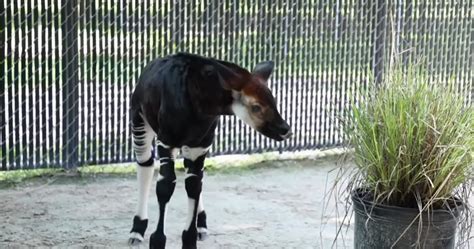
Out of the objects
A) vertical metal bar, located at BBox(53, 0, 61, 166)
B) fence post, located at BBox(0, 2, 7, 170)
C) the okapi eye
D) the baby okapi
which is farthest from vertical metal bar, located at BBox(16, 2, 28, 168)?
the okapi eye

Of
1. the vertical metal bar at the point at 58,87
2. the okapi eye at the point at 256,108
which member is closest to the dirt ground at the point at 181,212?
the vertical metal bar at the point at 58,87

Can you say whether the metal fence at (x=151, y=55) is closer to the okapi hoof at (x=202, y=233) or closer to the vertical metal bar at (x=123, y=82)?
the vertical metal bar at (x=123, y=82)

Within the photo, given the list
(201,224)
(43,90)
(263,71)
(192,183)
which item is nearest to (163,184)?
(192,183)

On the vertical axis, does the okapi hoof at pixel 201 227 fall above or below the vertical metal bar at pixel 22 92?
below

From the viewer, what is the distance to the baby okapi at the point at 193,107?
146 inches

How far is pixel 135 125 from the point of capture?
4.34 meters

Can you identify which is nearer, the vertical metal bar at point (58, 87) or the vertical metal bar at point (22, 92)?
the vertical metal bar at point (22, 92)

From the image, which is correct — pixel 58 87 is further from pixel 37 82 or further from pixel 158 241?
pixel 158 241

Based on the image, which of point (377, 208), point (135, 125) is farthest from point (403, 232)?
point (135, 125)

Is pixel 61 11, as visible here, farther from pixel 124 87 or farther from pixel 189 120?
pixel 189 120

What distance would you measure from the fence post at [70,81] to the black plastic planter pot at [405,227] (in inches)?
129

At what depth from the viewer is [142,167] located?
4402 mm

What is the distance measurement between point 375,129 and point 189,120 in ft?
3.35

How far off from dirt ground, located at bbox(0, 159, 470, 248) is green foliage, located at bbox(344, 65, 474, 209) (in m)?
0.83
